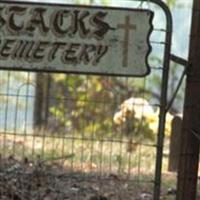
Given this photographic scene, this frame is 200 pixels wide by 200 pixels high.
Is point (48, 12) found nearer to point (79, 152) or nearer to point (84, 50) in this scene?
point (84, 50)

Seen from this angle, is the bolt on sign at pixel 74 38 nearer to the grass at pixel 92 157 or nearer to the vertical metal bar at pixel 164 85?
the vertical metal bar at pixel 164 85

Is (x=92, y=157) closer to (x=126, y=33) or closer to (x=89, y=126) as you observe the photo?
(x=126, y=33)

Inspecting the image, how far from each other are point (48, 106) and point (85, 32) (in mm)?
7995

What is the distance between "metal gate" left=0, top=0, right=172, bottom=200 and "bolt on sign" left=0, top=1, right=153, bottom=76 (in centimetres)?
18

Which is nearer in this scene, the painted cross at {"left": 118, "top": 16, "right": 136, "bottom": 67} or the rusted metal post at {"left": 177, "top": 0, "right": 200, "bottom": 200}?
the rusted metal post at {"left": 177, "top": 0, "right": 200, "bottom": 200}

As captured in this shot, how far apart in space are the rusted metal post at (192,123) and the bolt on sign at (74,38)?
35cm

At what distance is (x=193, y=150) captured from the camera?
20.4ft

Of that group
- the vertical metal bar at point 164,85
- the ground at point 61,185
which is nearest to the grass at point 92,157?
the ground at point 61,185

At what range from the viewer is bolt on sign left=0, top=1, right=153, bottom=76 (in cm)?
636

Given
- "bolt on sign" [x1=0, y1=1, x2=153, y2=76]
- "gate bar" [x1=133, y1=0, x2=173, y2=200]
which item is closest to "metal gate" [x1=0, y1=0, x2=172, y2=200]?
"gate bar" [x1=133, y1=0, x2=173, y2=200]

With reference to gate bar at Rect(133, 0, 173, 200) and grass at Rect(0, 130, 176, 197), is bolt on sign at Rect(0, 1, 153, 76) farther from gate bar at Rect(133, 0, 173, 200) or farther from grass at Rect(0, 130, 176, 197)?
grass at Rect(0, 130, 176, 197)

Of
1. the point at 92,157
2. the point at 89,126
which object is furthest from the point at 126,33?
the point at 89,126

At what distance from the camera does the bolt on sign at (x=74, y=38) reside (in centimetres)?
636

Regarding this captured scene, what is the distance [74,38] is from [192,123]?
107 cm
